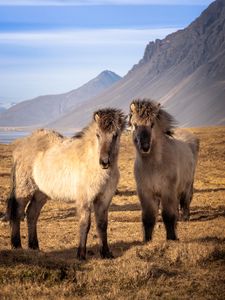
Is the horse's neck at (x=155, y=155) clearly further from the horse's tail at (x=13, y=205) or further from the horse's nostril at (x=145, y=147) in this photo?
the horse's tail at (x=13, y=205)

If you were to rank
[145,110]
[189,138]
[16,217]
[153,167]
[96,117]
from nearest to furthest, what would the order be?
1. [96,117]
2. [153,167]
3. [145,110]
4. [16,217]
5. [189,138]

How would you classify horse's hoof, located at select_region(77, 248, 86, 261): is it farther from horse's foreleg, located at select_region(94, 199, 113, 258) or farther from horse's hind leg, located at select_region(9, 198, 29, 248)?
horse's hind leg, located at select_region(9, 198, 29, 248)

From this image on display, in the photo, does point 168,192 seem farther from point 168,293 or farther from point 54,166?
point 168,293

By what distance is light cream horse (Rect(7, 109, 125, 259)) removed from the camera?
9797 mm

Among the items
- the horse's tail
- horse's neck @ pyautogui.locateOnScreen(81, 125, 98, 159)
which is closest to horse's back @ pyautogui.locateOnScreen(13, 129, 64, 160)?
the horse's tail

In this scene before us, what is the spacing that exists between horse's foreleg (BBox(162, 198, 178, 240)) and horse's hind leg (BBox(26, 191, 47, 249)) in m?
2.74

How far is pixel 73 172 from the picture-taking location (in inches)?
402

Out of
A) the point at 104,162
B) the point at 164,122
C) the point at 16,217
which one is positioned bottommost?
the point at 16,217

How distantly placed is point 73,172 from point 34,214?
1907 mm

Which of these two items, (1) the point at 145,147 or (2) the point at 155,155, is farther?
(2) the point at 155,155

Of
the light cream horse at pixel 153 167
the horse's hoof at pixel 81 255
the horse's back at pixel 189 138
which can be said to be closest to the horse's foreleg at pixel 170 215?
the light cream horse at pixel 153 167

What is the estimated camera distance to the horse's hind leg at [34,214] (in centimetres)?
1138

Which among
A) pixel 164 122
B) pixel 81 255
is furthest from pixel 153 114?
pixel 81 255

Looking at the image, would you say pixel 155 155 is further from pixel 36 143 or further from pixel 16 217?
pixel 16 217
